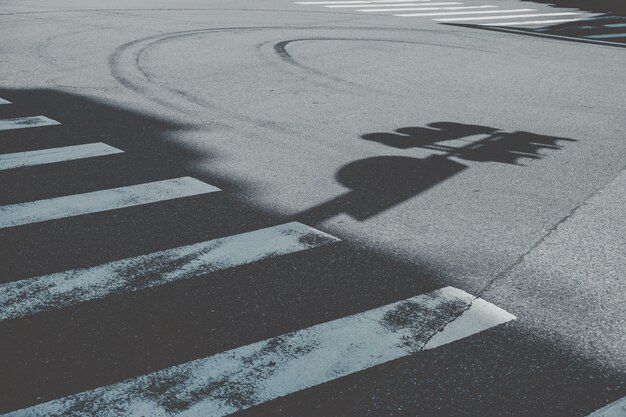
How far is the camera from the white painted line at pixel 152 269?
3.85 metres

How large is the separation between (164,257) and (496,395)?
7.68ft

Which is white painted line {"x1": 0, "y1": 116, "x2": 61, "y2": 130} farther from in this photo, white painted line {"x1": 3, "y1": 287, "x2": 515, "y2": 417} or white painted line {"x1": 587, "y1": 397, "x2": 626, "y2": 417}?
white painted line {"x1": 587, "y1": 397, "x2": 626, "y2": 417}

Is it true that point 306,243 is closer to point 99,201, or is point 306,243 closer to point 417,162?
point 99,201

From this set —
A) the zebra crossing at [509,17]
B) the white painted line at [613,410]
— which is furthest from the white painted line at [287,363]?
the zebra crossing at [509,17]

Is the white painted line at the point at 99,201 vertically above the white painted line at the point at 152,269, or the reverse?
the white painted line at the point at 99,201

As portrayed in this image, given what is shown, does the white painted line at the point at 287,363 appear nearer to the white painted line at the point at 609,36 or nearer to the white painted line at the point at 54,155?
the white painted line at the point at 54,155

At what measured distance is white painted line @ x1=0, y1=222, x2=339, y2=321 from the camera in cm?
385

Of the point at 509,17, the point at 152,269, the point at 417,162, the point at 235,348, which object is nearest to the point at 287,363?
the point at 235,348

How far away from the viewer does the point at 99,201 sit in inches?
207

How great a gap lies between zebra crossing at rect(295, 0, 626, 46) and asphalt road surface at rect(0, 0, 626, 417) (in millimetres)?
7730

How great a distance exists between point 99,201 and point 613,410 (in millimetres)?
3951

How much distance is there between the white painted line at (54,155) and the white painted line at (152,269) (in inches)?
88.9

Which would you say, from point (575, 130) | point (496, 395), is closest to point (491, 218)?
point (496, 395)

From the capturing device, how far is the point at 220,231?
4.80 meters
